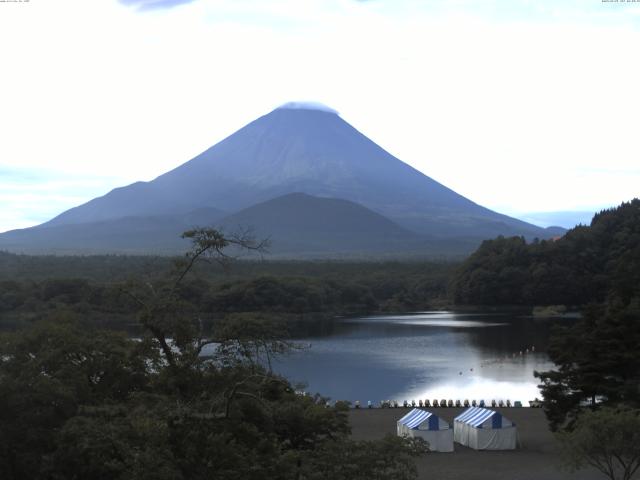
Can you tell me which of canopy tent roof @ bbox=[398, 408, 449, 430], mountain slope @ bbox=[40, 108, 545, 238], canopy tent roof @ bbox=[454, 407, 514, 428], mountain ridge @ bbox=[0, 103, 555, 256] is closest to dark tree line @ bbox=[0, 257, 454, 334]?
canopy tent roof @ bbox=[398, 408, 449, 430]

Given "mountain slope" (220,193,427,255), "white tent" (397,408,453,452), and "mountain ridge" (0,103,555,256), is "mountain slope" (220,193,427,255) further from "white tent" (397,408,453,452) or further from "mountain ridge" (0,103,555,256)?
"white tent" (397,408,453,452)

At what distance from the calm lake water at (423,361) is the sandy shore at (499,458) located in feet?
7.34

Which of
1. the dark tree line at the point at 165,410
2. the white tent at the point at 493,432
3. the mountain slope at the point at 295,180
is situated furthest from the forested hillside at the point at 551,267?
the mountain slope at the point at 295,180

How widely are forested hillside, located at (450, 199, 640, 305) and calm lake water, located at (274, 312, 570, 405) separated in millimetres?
9335

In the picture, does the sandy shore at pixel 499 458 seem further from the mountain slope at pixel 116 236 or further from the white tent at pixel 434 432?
the mountain slope at pixel 116 236

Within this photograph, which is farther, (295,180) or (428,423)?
(295,180)

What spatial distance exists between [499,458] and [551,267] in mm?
41831

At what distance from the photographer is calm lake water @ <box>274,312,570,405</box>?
973 inches

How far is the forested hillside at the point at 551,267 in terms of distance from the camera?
54000 mm

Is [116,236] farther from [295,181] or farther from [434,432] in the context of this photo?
[434,432]

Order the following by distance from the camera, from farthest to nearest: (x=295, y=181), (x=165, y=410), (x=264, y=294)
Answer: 1. (x=295, y=181)
2. (x=264, y=294)
3. (x=165, y=410)

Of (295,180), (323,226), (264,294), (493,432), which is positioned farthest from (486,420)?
(295,180)

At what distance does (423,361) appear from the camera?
30562 millimetres

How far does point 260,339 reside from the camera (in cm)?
809
